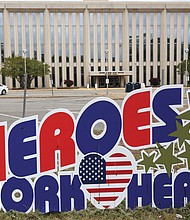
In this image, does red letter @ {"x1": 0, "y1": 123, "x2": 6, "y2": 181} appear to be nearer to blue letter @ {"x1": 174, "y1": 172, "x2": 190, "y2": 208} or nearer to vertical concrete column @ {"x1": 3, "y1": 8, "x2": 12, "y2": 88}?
blue letter @ {"x1": 174, "y1": 172, "x2": 190, "y2": 208}

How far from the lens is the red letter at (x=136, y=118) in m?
4.47

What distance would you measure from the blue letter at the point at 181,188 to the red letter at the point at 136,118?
72 centimetres

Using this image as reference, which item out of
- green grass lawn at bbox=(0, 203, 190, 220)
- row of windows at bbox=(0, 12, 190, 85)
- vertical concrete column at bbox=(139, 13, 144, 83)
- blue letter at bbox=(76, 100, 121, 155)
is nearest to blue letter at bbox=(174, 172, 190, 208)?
green grass lawn at bbox=(0, 203, 190, 220)

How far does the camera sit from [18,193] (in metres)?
4.40

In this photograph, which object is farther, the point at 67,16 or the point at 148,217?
the point at 67,16

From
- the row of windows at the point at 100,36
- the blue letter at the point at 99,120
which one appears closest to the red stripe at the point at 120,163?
the blue letter at the point at 99,120

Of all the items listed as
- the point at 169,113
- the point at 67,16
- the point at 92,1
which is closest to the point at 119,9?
the point at 92,1

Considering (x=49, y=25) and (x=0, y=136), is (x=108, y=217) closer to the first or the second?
(x=0, y=136)

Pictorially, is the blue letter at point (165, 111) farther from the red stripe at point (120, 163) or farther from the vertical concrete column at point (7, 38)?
the vertical concrete column at point (7, 38)

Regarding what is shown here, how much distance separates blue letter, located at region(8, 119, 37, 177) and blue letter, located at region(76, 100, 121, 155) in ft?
2.13

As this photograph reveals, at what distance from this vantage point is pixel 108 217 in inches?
170

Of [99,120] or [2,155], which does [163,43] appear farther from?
[2,155]

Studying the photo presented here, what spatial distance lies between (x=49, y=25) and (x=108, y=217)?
68.4 metres

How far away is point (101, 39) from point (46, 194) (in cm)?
6782
